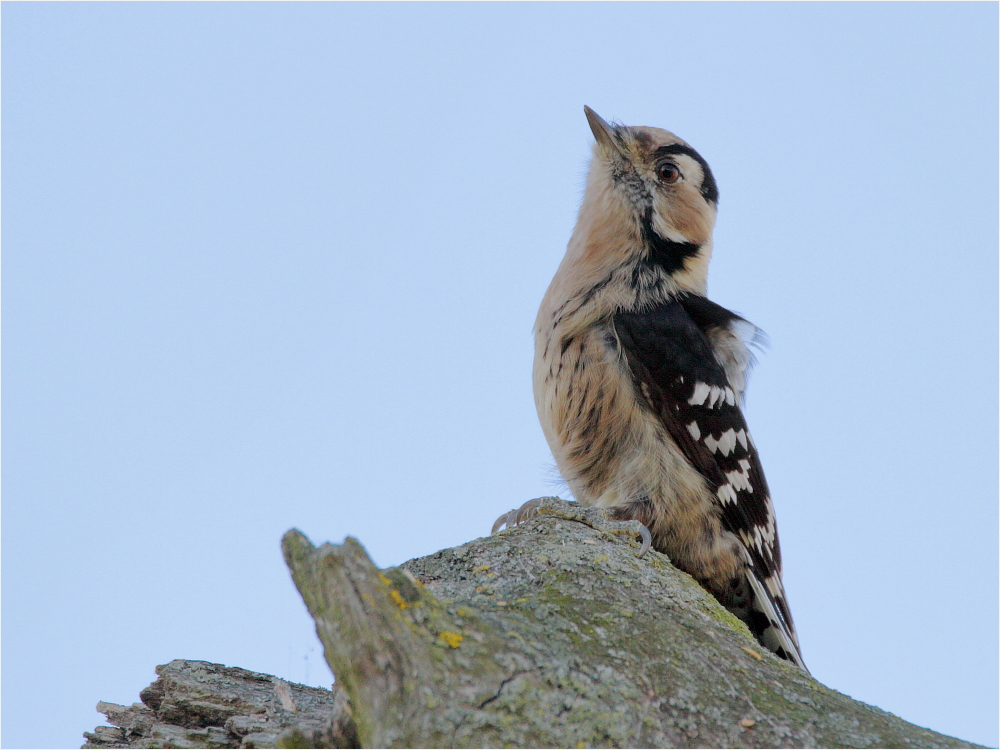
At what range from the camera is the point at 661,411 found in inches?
157

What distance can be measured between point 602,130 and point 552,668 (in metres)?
3.70

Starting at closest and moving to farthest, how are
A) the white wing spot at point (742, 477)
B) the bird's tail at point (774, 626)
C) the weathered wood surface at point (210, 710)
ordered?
the weathered wood surface at point (210, 710) → the bird's tail at point (774, 626) → the white wing spot at point (742, 477)

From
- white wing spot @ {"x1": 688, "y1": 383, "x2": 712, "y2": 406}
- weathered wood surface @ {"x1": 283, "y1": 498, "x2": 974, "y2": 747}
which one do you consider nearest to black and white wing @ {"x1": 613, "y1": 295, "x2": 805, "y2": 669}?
white wing spot @ {"x1": 688, "y1": 383, "x2": 712, "y2": 406}

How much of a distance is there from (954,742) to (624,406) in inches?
81.5

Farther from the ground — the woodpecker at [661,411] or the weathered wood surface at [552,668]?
the woodpecker at [661,411]

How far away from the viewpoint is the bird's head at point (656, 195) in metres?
4.64

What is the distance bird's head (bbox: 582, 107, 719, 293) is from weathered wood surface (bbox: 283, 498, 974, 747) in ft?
8.17

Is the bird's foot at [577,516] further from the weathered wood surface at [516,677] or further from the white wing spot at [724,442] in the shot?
the white wing spot at [724,442]

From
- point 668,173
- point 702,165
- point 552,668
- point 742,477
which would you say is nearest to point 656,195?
point 668,173

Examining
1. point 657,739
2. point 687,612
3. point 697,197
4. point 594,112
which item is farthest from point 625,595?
point 594,112

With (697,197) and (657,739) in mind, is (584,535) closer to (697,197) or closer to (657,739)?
(657,739)

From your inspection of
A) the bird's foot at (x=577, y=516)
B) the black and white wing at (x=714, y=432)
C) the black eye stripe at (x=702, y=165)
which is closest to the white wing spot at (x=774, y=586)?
the black and white wing at (x=714, y=432)

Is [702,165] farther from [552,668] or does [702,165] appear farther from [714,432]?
[552,668]

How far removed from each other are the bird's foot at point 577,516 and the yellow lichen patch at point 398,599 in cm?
114
